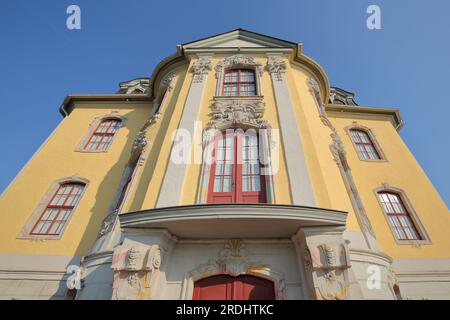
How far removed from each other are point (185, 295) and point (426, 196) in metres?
10.3

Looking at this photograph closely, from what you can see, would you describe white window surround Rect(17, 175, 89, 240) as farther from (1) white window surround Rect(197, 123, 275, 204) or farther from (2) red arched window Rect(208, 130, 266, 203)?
(2) red arched window Rect(208, 130, 266, 203)

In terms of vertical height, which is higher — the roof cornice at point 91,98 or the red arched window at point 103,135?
the roof cornice at point 91,98

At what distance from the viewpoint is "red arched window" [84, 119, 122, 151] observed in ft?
37.4

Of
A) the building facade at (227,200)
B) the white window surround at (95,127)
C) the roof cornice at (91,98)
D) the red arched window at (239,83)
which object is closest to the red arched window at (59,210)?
the building facade at (227,200)

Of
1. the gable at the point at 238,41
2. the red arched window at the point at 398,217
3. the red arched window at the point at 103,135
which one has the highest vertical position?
the gable at the point at 238,41

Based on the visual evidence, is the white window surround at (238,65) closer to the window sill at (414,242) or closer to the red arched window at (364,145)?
the red arched window at (364,145)

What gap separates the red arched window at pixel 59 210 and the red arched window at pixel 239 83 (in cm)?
714

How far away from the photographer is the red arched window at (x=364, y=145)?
456 inches

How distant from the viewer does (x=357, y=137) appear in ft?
41.3

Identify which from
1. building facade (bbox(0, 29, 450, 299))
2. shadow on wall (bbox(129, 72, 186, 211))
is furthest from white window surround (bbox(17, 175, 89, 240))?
shadow on wall (bbox(129, 72, 186, 211))

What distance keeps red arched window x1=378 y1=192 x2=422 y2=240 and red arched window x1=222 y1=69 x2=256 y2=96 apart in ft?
22.6

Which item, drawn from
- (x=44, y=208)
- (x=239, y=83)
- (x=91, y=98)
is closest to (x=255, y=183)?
(x=239, y=83)

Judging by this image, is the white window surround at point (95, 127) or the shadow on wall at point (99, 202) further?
the white window surround at point (95, 127)
